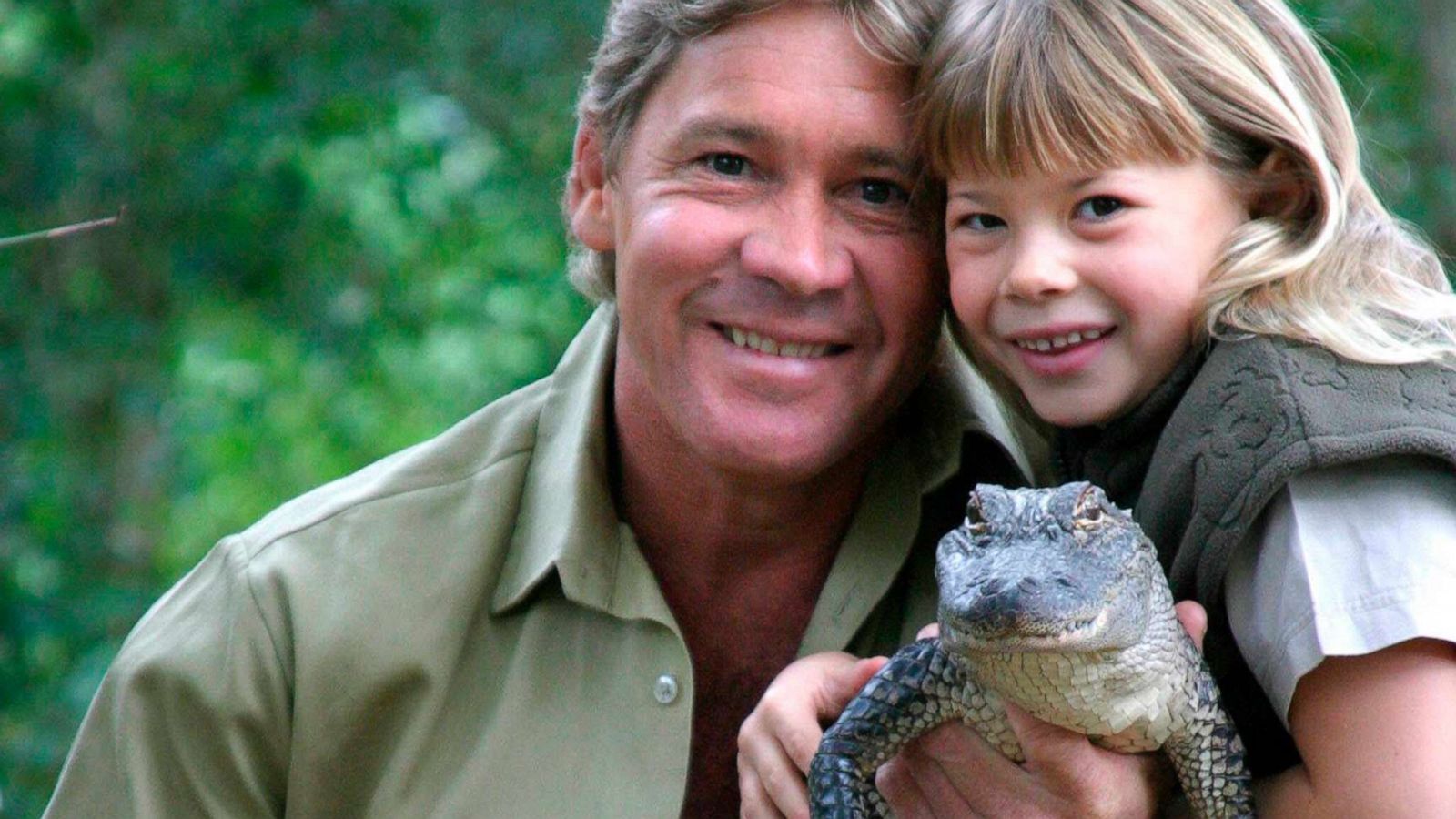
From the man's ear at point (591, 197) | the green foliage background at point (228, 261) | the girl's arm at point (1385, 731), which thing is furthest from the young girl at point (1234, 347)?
the green foliage background at point (228, 261)

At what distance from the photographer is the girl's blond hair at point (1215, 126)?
279 cm

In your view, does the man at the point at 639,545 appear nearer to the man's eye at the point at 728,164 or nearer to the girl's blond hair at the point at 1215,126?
the man's eye at the point at 728,164

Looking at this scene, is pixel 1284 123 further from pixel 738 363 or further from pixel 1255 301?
pixel 738 363

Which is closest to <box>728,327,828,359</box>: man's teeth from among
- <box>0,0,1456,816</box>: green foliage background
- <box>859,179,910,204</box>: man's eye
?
<box>859,179,910,204</box>: man's eye

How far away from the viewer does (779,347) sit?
319 centimetres

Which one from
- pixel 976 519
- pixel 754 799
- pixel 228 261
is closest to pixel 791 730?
pixel 754 799

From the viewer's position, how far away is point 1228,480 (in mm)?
2512

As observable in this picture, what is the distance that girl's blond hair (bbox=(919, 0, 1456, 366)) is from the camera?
2793mm

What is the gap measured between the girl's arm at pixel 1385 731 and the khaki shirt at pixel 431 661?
97 centimetres

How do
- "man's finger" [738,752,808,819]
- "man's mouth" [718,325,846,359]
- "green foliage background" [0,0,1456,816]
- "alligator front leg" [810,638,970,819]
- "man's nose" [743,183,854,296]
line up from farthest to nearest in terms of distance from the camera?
"green foliage background" [0,0,1456,816] → "man's mouth" [718,325,846,359] → "man's nose" [743,183,854,296] → "man's finger" [738,752,808,819] → "alligator front leg" [810,638,970,819]

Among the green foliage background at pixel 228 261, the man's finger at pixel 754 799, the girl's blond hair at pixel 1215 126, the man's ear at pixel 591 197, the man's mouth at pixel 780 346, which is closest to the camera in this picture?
the girl's blond hair at pixel 1215 126

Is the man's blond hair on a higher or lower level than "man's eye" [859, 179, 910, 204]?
higher

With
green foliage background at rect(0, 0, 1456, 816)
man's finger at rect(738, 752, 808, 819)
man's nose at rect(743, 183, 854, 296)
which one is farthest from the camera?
green foliage background at rect(0, 0, 1456, 816)

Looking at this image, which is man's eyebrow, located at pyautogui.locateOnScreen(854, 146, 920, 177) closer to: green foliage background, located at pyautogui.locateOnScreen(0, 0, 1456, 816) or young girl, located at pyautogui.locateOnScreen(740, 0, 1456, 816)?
young girl, located at pyautogui.locateOnScreen(740, 0, 1456, 816)
